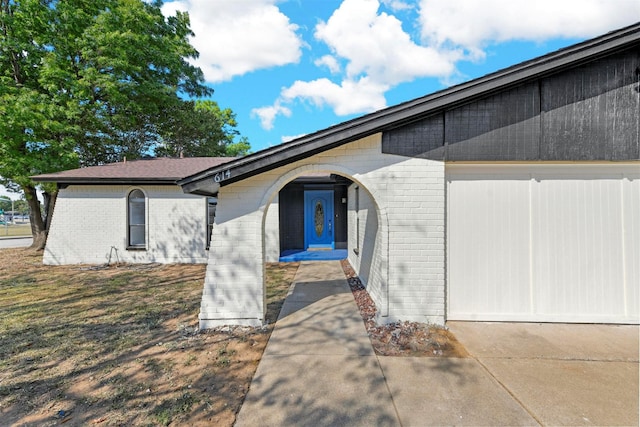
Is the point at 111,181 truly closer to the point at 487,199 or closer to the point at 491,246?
the point at 487,199

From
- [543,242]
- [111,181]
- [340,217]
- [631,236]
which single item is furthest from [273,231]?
[631,236]

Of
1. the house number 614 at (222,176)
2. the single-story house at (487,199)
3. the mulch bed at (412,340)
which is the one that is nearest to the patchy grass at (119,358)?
the single-story house at (487,199)

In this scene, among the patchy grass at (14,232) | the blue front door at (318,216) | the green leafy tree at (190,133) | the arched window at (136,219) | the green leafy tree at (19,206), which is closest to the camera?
the arched window at (136,219)

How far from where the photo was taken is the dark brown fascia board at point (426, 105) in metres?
3.91

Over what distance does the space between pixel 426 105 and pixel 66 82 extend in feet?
46.6

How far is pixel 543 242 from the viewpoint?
4391mm

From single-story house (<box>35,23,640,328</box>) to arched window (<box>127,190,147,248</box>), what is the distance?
6983 millimetres

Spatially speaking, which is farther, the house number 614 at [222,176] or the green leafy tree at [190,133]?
the green leafy tree at [190,133]

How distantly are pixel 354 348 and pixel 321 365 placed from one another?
595 millimetres

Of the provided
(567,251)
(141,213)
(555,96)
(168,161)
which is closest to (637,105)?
(555,96)

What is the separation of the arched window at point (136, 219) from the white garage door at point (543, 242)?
9953 mm

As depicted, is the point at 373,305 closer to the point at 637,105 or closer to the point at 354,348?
the point at 354,348

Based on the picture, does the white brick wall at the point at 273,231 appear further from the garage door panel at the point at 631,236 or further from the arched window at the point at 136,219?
the garage door panel at the point at 631,236

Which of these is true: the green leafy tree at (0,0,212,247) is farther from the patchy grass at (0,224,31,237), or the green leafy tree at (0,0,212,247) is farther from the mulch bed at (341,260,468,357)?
the patchy grass at (0,224,31,237)
